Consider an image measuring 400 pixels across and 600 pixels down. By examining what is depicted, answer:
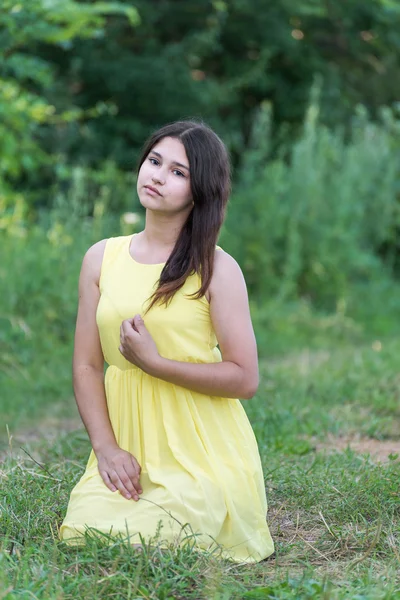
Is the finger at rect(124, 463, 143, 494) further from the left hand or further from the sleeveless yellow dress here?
the left hand

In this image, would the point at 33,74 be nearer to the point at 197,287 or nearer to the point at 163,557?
the point at 197,287

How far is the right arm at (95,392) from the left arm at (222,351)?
225 millimetres

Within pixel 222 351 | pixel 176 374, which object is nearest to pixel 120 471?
pixel 176 374

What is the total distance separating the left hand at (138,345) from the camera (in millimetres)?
2580

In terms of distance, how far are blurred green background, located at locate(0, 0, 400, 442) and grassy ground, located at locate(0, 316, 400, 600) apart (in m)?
1.50

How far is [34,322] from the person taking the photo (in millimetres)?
6152

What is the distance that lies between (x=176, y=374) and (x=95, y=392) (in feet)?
1.00

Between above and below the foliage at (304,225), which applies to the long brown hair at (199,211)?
above

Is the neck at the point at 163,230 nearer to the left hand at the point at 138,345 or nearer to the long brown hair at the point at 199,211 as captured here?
the long brown hair at the point at 199,211

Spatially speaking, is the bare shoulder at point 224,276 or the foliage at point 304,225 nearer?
the bare shoulder at point 224,276

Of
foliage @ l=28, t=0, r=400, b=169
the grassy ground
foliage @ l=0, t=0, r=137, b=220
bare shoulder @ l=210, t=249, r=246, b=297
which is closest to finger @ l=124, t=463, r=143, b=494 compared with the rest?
the grassy ground

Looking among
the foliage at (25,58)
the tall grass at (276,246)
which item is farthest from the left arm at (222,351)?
the foliage at (25,58)

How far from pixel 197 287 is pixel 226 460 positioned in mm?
493

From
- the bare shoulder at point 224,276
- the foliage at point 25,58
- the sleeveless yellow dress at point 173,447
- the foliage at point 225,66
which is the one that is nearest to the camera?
the sleeveless yellow dress at point 173,447
